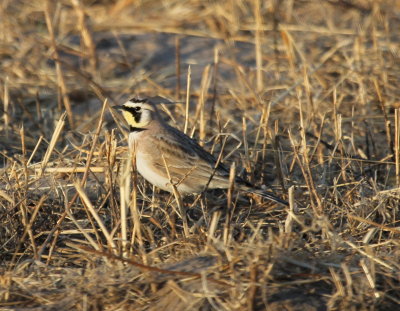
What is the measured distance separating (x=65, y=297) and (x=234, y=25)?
6641 millimetres

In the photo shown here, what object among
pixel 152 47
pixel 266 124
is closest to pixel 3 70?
pixel 152 47

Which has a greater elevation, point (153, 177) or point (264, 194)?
point (153, 177)

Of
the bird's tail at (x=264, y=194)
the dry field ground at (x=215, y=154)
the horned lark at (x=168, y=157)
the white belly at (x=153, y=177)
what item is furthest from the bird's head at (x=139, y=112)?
the bird's tail at (x=264, y=194)

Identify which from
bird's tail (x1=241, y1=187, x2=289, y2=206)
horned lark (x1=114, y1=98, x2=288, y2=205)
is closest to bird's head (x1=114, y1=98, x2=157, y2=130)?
horned lark (x1=114, y1=98, x2=288, y2=205)

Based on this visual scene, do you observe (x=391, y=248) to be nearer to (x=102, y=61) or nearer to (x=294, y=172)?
(x=294, y=172)

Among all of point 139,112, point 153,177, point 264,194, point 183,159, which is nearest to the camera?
point 264,194

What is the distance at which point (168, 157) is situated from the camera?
5.94m

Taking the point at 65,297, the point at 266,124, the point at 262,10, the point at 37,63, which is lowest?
the point at 65,297

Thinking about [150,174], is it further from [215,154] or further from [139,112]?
[215,154]

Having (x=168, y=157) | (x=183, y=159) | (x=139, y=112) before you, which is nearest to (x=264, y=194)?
(x=183, y=159)

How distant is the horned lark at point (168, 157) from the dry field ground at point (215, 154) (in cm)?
16

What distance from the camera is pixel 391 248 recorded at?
194 inches

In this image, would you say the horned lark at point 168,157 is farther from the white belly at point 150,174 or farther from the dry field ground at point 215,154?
the dry field ground at point 215,154

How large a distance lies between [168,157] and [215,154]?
86 centimetres
